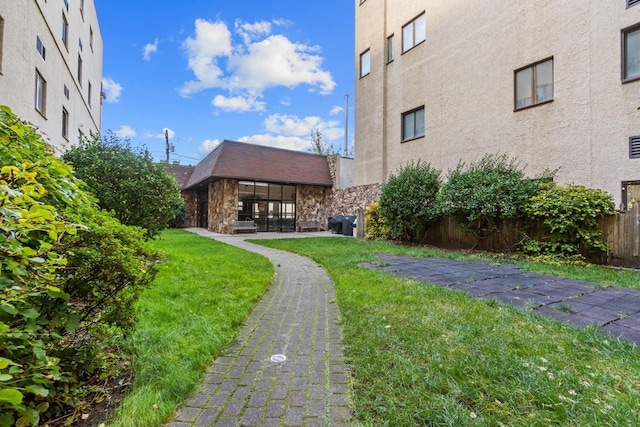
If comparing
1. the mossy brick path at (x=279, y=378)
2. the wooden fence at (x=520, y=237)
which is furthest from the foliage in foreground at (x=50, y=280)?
the wooden fence at (x=520, y=237)

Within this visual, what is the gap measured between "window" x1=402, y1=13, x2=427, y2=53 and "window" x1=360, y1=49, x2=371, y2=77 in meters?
2.22

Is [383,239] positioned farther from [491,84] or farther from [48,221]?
[48,221]

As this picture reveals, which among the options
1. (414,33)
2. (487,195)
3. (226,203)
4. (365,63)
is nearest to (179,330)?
(487,195)

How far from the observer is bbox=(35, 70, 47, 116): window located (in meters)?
8.69

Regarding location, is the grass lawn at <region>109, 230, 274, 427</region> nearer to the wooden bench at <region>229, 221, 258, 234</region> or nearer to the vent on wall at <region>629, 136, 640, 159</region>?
the vent on wall at <region>629, 136, 640, 159</region>

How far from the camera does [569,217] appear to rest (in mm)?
6984

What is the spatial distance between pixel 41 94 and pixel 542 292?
13301 mm

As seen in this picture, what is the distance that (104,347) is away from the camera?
2.31m

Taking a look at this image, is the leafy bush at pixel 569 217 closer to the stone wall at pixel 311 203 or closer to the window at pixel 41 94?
the window at pixel 41 94

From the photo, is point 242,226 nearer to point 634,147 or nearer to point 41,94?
point 41,94

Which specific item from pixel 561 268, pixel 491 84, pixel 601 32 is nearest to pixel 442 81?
pixel 491 84

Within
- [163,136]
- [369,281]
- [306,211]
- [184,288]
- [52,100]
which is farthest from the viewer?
[163,136]

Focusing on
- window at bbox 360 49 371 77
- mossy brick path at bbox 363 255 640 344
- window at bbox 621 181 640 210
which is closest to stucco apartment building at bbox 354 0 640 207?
window at bbox 621 181 640 210

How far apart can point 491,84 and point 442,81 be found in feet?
6.82
